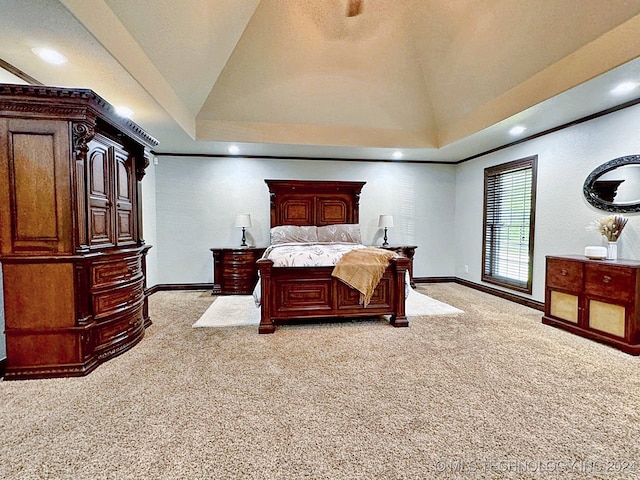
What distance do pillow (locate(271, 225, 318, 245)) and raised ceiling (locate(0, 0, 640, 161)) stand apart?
1371mm

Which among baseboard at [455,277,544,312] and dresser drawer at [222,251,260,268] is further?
dresser drawer at [222,251,260,268]

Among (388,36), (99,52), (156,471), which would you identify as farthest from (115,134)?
(388,36)

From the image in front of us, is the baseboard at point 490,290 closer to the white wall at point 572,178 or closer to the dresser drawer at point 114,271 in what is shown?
the white wall at point 572,178

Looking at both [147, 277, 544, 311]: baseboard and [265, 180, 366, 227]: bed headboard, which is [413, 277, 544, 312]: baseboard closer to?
[147, 277, 544, 311]: baseboard

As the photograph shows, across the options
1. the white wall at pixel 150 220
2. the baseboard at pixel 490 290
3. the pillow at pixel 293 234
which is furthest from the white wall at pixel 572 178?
the white wall at pixel 150 220

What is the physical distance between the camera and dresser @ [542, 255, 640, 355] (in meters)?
2.86

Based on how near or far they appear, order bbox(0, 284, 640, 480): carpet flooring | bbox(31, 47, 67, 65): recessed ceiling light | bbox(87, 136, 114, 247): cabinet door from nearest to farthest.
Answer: bbox(0, 284, 640, 480): carpet flooring < bbox(31, 47, 67, 65): recessed ceiling light < bbox(87, 136, 114, 247): cabinet door

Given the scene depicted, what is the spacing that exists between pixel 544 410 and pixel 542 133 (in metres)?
3.91

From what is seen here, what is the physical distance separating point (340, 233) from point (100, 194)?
380 cm

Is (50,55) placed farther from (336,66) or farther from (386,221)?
(386,221)

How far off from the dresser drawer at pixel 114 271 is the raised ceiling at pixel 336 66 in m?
1.66

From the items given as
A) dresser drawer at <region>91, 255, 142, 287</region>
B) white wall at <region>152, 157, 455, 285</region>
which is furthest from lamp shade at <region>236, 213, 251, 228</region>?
dresser drawer at <region>91, 255, 142, 287</region>

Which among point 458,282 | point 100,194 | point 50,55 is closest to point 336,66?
point 50,55

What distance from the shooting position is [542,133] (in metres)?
4.29
